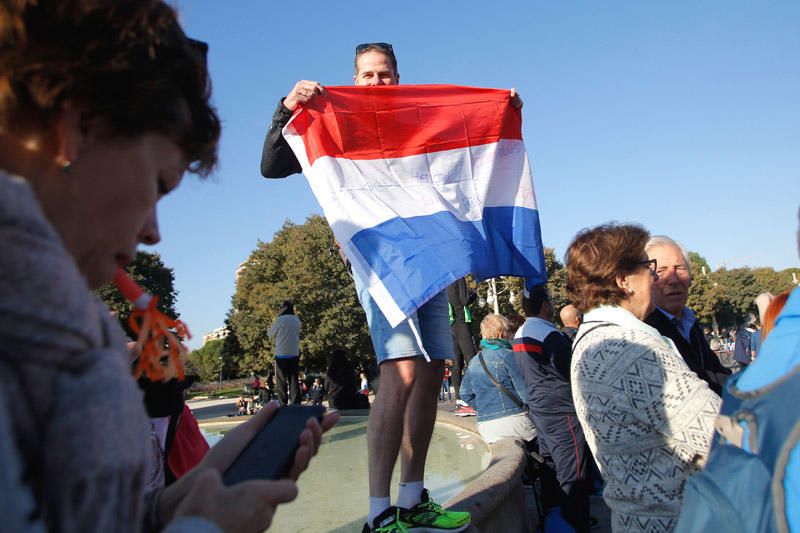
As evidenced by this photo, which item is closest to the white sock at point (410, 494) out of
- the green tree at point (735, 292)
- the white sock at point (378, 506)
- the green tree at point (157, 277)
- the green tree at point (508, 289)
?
the white sock at point (378, 506)

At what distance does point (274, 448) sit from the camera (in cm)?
137

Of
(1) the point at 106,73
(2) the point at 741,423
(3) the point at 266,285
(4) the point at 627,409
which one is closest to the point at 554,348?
(4) the point at 627,409

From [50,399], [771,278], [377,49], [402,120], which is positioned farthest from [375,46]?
[771,278]

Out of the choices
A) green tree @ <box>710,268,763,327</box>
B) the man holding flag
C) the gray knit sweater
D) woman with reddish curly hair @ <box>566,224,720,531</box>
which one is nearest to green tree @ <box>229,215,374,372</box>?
the man holding flag

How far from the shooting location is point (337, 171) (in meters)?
3.75

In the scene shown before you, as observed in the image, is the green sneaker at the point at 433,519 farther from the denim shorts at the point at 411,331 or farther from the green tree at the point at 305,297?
the green tree at the point at 305,297

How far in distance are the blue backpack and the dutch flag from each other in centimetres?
190

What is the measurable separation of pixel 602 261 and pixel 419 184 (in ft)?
4.23

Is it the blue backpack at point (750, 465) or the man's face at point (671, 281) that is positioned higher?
the man's face at point (671, 281)

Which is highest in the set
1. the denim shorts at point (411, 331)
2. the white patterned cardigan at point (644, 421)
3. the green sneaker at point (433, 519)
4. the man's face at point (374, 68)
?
the man's face at point (374, 68)

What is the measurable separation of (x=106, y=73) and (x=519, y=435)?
17.7 feet

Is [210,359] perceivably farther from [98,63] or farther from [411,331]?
[98,63]

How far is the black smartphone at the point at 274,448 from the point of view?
128 cm

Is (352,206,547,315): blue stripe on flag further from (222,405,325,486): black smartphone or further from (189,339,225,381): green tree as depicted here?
(189,339,225,381): green tree
